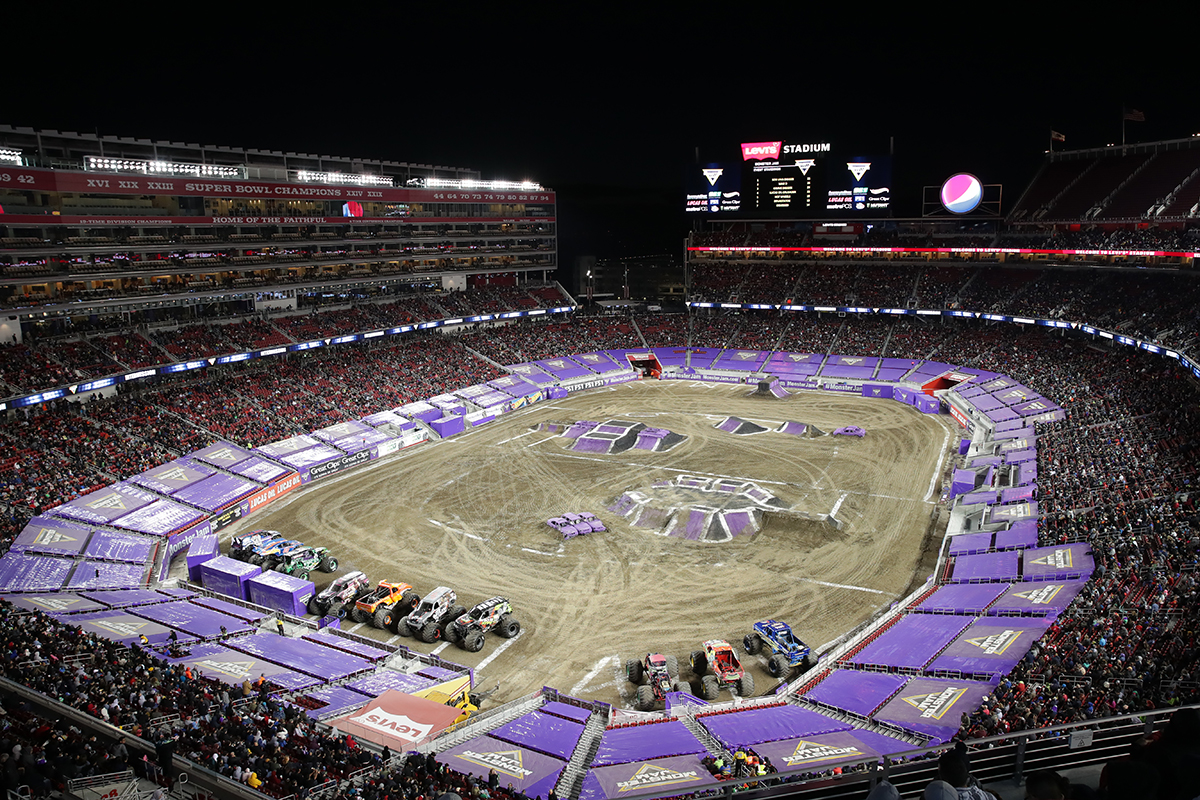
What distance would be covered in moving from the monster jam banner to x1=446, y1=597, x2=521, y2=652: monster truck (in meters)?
21.1

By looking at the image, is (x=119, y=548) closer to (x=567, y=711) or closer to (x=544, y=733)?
(x=567, y=711)

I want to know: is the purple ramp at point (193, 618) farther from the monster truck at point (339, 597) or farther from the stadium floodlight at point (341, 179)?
the stadium floodlight at point (341, 179)

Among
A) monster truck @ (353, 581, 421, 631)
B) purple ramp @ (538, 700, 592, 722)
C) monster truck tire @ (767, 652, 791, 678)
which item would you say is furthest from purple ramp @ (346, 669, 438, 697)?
monster truck tire @ (767, 652, 791, 678)

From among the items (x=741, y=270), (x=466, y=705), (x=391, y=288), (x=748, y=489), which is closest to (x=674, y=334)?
(x=741, y=270)

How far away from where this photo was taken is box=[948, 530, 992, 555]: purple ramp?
30.5m

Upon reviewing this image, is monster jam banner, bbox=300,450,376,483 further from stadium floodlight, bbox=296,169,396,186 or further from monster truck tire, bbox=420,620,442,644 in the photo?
stadium floodlight, bbox=296,169,396,186

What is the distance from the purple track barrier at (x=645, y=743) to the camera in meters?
17.6

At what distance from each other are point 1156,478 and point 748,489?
708 inches

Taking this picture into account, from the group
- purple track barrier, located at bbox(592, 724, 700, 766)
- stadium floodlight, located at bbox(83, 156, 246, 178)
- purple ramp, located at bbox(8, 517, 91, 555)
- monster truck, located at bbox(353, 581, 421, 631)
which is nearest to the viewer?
purple track barrier, located at bbox(592, 724, 700, 766)

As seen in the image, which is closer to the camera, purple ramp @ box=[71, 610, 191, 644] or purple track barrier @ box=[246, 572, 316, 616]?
purple ramp @ box=[71, 610, 191, 644]

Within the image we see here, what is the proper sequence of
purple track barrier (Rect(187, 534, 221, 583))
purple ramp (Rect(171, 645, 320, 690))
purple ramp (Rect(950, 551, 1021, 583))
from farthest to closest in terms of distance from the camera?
purple track barrier (Rect(187, 534, 221, 583)), purple ramp (Rect(950, 551, 1021, 583)), purple ramp (Rect(171, 645, 320, 690))

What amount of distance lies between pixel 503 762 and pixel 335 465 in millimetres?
31897

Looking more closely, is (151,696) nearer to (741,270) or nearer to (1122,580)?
(1122,580)

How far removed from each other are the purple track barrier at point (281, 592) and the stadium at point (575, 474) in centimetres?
57
